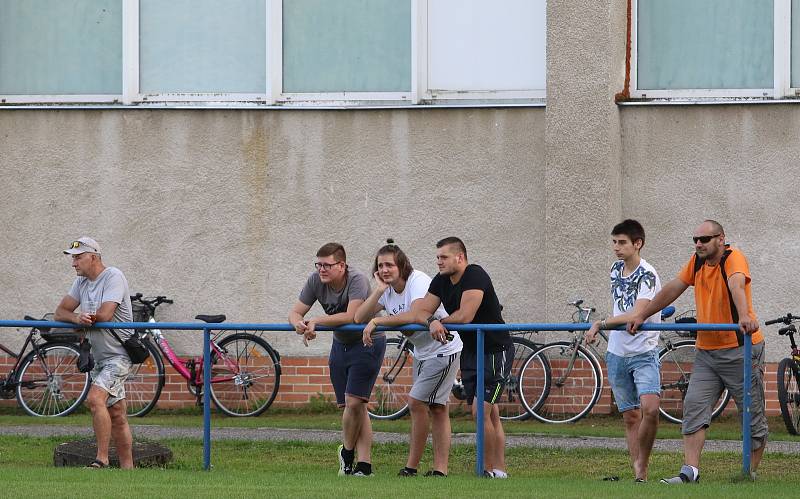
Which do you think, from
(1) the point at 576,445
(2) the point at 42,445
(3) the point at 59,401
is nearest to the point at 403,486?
(1) the point at 576,445

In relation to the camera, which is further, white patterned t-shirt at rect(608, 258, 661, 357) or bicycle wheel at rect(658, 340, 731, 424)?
bicycle wheel at rect(658, 340, 731, 424)

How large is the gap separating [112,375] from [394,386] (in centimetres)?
388

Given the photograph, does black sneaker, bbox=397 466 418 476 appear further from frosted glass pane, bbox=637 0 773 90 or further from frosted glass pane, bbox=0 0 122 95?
frosted glass pane, bbox=0 0 122 95

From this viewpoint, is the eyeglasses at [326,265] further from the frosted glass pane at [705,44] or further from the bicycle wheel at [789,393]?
the frosted glass pane at [705,44]

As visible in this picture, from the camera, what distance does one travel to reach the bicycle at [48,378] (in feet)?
44.4

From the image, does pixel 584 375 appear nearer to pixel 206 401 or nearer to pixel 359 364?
pixel 359 364

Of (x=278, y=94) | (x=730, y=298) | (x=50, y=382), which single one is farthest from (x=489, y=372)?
Answer: (x=50, y=382)

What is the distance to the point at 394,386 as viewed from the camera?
1334 cm

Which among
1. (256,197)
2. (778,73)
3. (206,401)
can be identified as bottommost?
(206,401)

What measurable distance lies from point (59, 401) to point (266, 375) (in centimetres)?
202

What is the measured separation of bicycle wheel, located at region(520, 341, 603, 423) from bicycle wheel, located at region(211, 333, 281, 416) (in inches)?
95.8

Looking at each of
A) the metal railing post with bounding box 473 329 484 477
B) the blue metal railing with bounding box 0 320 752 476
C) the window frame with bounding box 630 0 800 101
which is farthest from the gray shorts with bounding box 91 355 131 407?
the window frame with bounding box 630 0 800 101

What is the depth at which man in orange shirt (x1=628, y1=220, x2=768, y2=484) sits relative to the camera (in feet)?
28.7

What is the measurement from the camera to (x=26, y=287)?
14.1 metres
